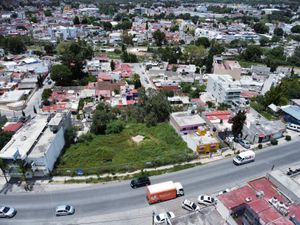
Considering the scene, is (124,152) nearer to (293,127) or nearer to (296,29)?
(293,127)

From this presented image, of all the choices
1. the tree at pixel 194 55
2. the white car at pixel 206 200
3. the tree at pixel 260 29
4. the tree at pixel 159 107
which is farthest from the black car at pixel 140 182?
the tree at pixel 260 29

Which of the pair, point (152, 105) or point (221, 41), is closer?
point (152, 105)

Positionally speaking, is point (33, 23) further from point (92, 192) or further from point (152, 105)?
point (92, 192)

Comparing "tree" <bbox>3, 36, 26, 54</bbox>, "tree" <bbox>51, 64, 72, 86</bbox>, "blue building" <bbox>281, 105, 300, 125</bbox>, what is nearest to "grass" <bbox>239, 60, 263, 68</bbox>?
"blue building" <bbox>281, 105, 300, 125</bbox>

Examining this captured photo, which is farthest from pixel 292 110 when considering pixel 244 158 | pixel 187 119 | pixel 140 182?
pixel 140 182

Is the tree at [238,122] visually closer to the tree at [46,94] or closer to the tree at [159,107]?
the tree at [159,107]

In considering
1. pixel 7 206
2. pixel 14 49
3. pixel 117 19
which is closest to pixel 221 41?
pixel 117 19
